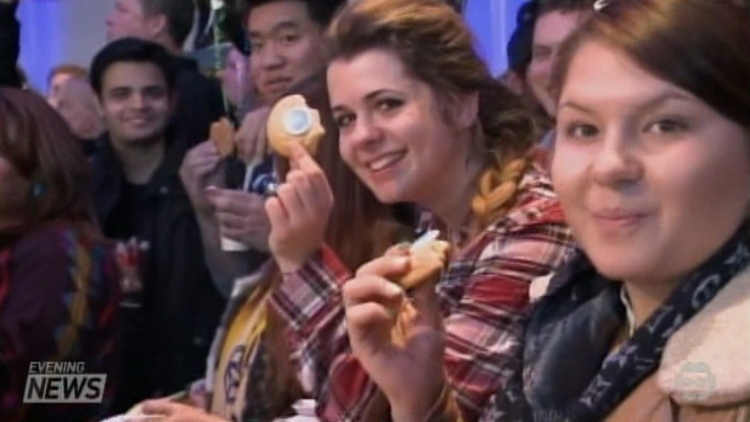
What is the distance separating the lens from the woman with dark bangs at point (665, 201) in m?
1.15

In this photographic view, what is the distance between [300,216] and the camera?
1.79 meters

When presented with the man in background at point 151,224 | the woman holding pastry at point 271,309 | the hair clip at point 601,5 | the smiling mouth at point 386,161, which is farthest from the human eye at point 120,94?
the hair clip at point 601,5

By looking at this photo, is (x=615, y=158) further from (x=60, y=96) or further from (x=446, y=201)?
(x=60, y=96)

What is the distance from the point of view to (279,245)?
180 cm

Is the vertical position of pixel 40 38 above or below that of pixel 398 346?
above

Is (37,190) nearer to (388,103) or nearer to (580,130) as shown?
(388,103)

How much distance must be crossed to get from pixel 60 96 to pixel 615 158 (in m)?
2.20

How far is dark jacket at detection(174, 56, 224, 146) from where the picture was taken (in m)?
2.81

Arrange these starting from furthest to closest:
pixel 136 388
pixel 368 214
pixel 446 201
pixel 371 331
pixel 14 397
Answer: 1. pixel 136 388
2. pixel 14 397
3. pixel 368 214
4. pixel 446 201
5. pixel 371 331

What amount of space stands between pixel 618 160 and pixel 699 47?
11 centimetres

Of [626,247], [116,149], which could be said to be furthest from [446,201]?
[116,149]

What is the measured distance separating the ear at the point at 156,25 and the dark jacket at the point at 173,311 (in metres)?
0.43

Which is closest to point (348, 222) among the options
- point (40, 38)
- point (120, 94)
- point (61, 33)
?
point (120, 94)

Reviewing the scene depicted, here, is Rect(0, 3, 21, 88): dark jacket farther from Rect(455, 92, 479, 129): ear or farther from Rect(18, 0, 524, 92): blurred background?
Rect(455, 92, 479, 129): ear
